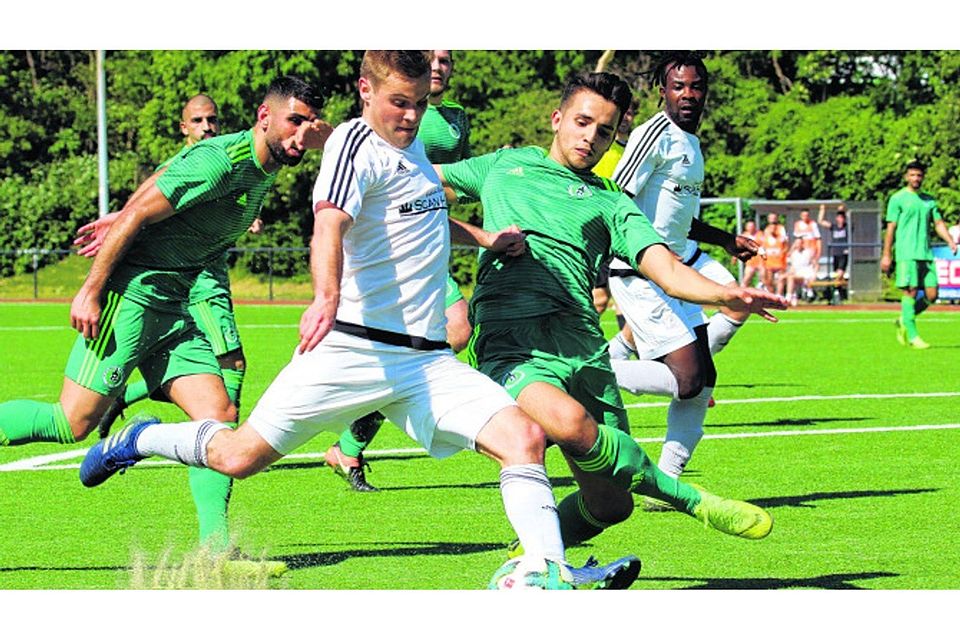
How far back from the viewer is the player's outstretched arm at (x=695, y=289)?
6.27 meters

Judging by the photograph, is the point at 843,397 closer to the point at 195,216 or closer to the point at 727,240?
the point at 727,240

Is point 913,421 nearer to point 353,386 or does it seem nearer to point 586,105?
point 586,105

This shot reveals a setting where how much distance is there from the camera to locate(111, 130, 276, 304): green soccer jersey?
736cm

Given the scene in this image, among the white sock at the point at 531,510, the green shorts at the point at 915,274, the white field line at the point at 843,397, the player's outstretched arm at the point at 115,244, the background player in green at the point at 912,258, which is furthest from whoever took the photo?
the green shorts at the point at 915,274

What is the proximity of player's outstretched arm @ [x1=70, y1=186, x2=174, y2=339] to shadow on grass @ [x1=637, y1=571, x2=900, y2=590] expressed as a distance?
272 centimetres

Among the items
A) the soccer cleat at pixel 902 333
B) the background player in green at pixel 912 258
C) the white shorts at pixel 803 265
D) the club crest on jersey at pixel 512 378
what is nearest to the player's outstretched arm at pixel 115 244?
the club crest on jersey at pixel 512 378

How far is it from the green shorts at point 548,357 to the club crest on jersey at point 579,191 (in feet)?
1.77

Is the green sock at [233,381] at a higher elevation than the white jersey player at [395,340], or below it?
below

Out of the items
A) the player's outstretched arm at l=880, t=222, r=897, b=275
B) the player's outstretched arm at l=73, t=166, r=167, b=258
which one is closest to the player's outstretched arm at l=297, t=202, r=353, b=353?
the player's outstretched arm at l=73, t=166, r=167, b=258

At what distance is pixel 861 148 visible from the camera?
44781mm

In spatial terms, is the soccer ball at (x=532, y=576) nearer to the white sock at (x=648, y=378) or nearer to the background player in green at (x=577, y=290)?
the background player in green at (x=577, y=290)

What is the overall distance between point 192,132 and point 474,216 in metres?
35.2

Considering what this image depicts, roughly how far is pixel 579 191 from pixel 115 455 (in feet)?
7.60
